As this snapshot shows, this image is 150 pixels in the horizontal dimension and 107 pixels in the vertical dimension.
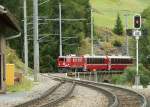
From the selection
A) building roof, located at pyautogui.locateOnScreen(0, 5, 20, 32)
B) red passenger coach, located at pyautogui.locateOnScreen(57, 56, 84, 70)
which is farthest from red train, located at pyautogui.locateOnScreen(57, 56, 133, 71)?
building roof, located at pyautogui.locateOnScreen(0, 5, 20, 32)

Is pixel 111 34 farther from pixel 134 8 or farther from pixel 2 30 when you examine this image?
pixel 2 30

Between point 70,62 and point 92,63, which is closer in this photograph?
point 70,62

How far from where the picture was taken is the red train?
311ft

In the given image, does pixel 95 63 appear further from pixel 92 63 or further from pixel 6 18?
pixel 6 18

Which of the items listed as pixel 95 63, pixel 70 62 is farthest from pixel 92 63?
pixel 70 62

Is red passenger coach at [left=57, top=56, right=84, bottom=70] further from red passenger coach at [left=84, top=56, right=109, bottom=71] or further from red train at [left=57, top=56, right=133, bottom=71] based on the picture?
red passenger coach at [left=84, top=56, right=109, bottom=71]

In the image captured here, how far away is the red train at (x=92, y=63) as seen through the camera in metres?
94.9

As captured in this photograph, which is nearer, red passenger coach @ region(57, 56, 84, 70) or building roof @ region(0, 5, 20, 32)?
building roof @ region(0, 5, 20, 32)

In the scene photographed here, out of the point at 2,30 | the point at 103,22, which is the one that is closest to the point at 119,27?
the point at 103,22

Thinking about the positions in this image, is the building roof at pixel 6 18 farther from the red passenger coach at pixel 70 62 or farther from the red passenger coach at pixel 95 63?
the red passenger coach at pixel 95 63

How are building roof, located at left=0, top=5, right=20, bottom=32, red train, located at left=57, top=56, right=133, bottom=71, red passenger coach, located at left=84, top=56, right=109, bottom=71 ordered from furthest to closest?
red passenger coach, located at left=84, top=56, right=109, bottom=71
red train, located at left=57, top=56, right=133, bottom=71
building roof, located at left=0, top=5, right=20, bottom=32

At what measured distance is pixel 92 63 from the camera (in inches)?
3812

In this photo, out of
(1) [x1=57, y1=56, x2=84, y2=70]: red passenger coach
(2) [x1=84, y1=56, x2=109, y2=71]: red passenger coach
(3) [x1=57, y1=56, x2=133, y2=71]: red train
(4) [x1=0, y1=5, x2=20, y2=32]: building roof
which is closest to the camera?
(4) [x1=0, y1=5, x2=20, y2=32]: building roof

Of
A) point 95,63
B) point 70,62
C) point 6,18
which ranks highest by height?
point 6,18
